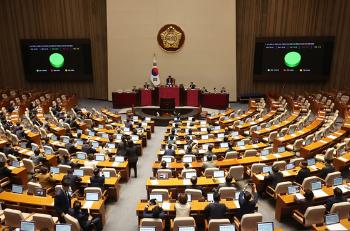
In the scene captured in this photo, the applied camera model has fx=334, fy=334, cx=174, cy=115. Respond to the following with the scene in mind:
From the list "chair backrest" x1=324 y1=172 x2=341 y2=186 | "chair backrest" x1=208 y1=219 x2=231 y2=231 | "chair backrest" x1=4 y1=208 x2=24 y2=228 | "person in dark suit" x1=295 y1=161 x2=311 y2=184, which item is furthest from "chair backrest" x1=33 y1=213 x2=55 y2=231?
"chair backrest" x1=324 y1=172 x2=341 y2=186

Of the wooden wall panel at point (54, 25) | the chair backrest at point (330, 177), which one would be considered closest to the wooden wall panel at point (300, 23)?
the wooden wall panel at point (54, 25)

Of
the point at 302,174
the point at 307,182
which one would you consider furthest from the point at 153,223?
the point at 302,174

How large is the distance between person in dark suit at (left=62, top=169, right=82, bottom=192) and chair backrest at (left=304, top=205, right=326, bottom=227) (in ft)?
19.8

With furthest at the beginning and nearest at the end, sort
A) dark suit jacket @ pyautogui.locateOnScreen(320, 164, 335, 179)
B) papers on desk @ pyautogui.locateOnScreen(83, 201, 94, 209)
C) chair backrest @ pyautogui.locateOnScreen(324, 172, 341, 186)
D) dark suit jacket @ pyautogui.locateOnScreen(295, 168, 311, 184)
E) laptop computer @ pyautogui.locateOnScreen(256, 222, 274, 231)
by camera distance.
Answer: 1. dark suit jacket @ pyautogui.locateOnScreen(320, 164, 335, 179)
2. dark suit jacket @ pyautogui.locateOnScreen(295, 168, 311, 184)
3. chair backrest @ pyautogui.locateOnScreen(324, 172, 341, 186)
4. papers on desk @ pyautogui.locateOnScreen(83, 201, 94, 209)
5. laptop computer @ pyautogui.locateOnScreen(256, 222, 274, 231)

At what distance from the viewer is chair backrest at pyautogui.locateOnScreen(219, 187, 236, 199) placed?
8.59m

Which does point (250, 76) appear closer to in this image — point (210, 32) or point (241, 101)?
point (241, 101)

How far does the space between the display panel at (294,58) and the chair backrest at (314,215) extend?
18.4m

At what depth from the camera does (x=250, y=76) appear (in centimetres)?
2584

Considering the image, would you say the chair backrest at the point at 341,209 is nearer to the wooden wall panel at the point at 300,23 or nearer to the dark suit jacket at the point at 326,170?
the dark suit jacket at the point at 326,170

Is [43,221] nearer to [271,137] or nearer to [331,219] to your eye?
[331,219]

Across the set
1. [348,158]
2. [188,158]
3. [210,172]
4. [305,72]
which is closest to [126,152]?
[188,158]

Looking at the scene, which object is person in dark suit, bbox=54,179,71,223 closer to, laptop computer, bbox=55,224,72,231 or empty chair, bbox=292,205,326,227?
laptop computer, bbox=55,224,72,231

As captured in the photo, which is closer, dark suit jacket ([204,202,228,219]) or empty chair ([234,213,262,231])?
empty chair ([234,213,262,231])

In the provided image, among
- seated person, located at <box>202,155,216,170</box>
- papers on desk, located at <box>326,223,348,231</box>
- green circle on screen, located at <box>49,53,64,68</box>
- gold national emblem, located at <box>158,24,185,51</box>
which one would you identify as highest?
gold national emblem, located at <box>158,24,185,51</box>
